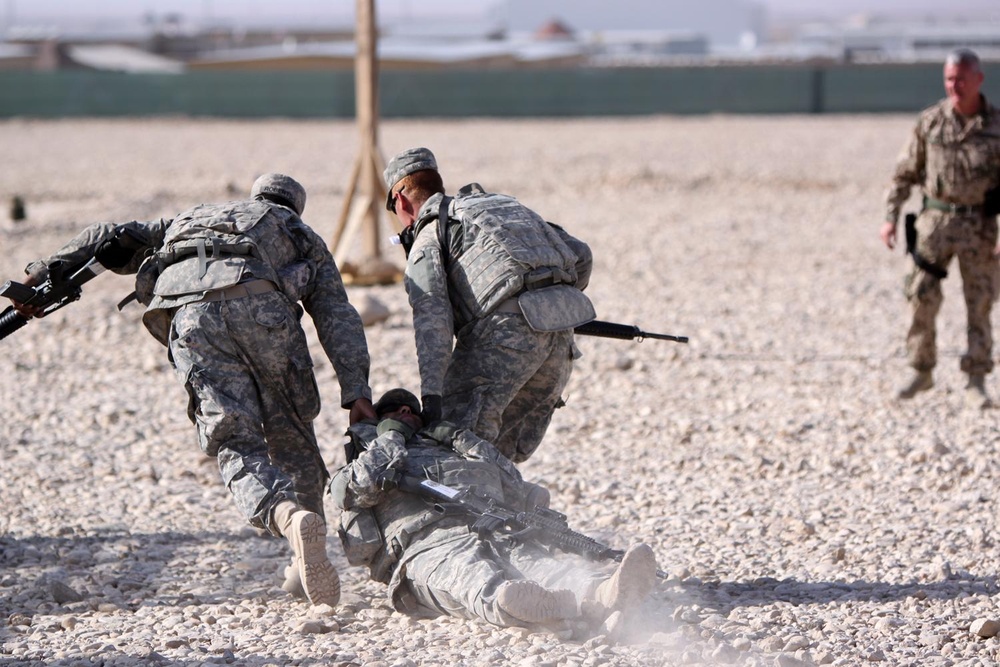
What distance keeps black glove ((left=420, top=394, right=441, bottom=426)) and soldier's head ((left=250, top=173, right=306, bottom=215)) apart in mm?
970

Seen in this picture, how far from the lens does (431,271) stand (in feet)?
15.9

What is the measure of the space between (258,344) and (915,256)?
4322 mm

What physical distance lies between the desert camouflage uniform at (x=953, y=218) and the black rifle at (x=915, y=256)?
24 mm

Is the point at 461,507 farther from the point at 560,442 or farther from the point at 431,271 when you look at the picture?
the point at 560,442

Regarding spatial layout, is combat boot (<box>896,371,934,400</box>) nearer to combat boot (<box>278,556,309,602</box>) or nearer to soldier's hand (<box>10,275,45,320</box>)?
combat boot (<box>278,556,309,602</box>)

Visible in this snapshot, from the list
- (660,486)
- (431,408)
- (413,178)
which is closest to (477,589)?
(431,408)

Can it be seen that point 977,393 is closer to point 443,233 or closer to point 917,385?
point 917,385

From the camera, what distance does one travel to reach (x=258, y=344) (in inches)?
188

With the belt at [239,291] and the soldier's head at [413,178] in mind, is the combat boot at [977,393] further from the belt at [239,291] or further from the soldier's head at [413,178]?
the belt at [239,291]

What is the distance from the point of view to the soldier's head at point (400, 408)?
481 centimetres

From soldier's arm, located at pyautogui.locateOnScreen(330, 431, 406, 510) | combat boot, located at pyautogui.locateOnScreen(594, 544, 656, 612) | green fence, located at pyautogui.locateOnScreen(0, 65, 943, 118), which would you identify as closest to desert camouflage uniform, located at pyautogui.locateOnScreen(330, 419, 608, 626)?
soldier's arm, located at pyautogui.locateOnScreen(330, 431, 406, 510)

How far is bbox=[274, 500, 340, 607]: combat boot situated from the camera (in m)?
4.27

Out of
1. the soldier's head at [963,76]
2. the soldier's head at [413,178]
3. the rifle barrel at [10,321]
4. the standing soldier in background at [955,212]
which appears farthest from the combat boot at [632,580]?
the soldier's head at [963,76]

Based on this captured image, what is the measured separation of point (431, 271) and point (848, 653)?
200 cm
